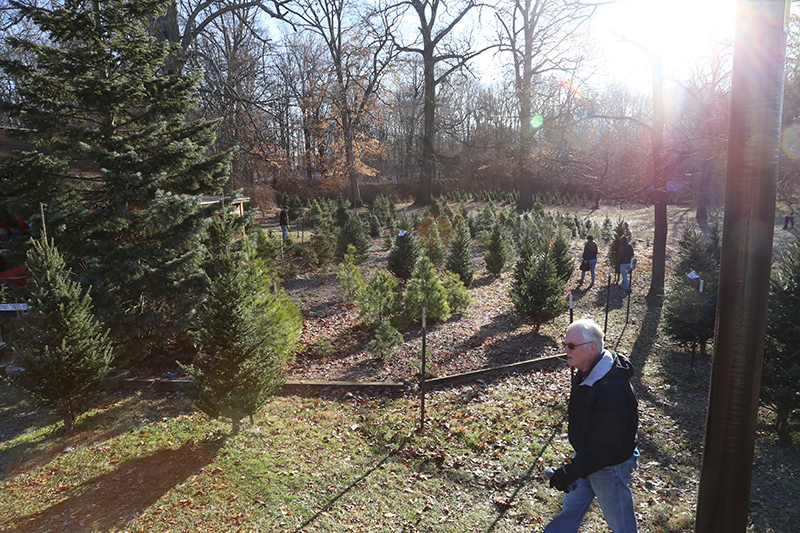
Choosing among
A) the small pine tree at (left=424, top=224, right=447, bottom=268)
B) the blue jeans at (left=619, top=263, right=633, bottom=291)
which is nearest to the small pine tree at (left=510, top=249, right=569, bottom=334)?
the blue jeans at (left=619, top=263, right=633, bottom=291)

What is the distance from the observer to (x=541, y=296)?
9.66 metres

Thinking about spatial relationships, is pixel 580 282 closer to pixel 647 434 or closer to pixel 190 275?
pixel 647 434

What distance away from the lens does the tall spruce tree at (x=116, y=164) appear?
6637mm

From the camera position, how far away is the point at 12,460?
17.2 feet

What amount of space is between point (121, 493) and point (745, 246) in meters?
5.81

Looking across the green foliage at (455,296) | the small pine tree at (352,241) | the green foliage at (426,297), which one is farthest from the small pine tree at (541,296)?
the small pine tree at (352,241)

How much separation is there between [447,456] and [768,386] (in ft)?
13.8

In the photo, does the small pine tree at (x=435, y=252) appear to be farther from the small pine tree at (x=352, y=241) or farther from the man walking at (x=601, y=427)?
the man walking at (x=601, y=427)

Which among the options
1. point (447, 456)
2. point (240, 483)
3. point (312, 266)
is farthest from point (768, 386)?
point (312, 266)

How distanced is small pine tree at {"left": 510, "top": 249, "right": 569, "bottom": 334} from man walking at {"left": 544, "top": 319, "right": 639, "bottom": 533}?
664 centimetres

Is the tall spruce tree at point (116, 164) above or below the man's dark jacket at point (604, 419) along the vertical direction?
above

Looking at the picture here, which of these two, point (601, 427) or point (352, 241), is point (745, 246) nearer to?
point (601, 427)

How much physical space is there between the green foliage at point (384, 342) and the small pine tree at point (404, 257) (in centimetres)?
553

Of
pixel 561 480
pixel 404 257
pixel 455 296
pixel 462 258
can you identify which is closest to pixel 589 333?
pixel 561 480
